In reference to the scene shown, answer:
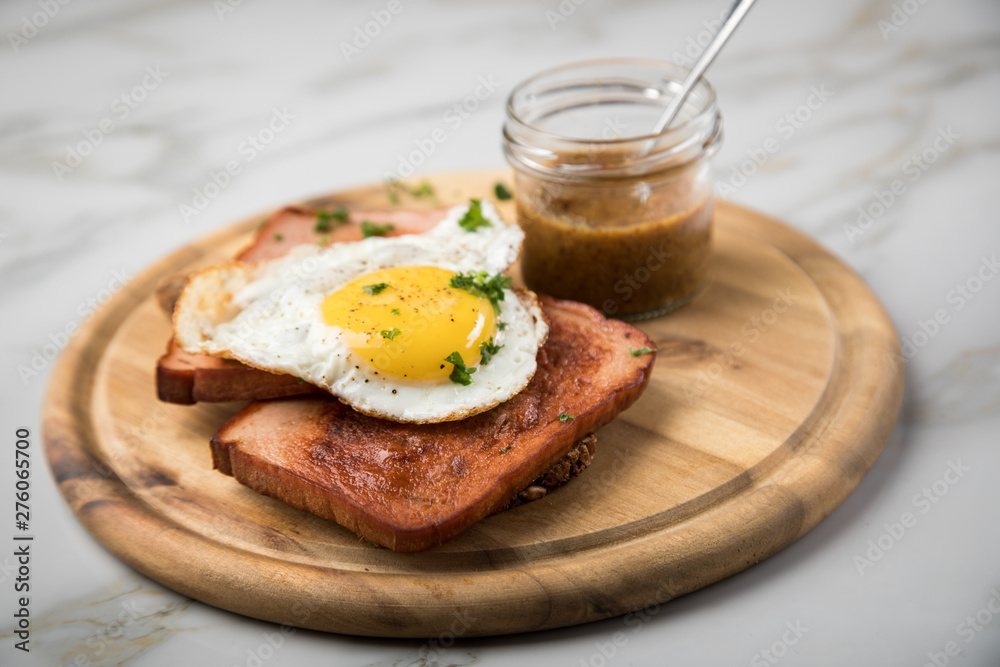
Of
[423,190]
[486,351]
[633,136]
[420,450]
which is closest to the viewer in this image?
[420,450]

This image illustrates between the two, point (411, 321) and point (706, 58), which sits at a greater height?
point (706, 58)

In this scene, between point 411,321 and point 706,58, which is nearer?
point 411,321

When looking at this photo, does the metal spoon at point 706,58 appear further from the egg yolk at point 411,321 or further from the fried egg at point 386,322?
the egg yolk at point 411,321

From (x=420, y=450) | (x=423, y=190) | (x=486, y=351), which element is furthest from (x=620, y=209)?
(x=423, y=190)

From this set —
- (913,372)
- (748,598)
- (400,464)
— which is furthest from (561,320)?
(913,372)

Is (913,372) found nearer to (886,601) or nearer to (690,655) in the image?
(886,601)

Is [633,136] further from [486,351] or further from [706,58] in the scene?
[486,351]

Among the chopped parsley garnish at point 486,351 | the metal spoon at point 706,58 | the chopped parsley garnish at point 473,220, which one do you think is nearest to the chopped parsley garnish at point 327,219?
the chopped parsley garnish at point 473,220
